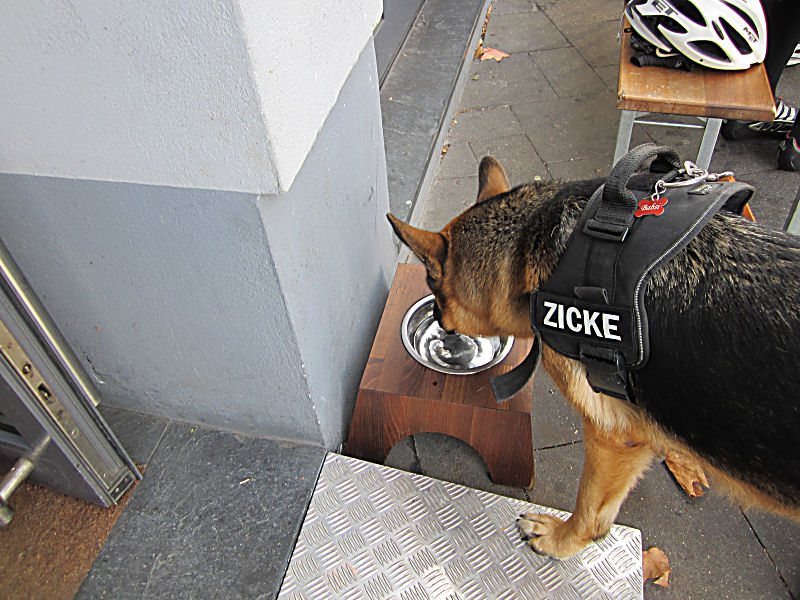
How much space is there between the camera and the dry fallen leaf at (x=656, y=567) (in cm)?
223

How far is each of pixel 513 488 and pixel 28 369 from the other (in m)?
1.99

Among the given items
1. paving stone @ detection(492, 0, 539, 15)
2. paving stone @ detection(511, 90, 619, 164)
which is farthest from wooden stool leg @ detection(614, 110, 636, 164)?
paving stone @ detection(492, 0, 539, 15)

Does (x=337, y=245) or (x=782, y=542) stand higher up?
(x=337, y=245)

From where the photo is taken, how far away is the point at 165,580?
206 cm

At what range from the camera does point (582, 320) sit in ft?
5.45

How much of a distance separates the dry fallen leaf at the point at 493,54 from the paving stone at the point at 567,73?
→ 1.02 ft

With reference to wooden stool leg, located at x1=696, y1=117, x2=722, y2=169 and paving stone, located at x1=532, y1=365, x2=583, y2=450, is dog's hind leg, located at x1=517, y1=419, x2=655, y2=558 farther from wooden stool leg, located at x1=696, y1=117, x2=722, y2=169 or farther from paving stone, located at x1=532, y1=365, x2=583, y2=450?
wooden stool leg, located at x1=696, y1=117, x2=722, y2=169

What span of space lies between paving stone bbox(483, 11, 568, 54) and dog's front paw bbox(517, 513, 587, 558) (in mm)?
4947

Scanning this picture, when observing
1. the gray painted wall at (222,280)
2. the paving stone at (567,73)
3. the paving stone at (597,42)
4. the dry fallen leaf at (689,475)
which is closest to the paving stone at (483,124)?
the paving stone at (567,73)

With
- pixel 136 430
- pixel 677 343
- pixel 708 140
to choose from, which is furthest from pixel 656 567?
pixel 708 140

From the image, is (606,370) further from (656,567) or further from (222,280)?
(222,280)

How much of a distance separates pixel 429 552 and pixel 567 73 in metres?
4.76

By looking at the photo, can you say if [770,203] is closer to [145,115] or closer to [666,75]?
[666,75]

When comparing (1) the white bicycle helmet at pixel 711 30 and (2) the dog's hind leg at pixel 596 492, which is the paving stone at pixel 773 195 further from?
(2) the dog's hind leg at pixel 596 492
